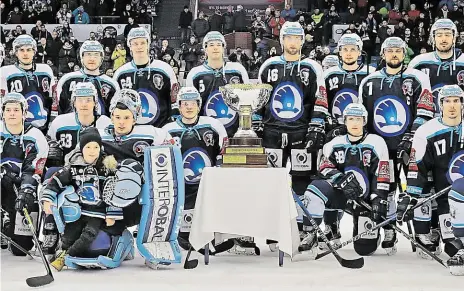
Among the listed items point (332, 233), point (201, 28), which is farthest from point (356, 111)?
point (201, 28)

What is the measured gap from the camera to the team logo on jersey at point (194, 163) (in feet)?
15.8

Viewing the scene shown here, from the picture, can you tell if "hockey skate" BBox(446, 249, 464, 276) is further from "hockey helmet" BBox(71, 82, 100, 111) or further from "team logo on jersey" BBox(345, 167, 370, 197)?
"hockey helmet" BBox(71, 82, 100, 111)

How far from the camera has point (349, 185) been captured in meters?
4.67

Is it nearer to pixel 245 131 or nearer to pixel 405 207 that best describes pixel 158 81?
pixel 245 131

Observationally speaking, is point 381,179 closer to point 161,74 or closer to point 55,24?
point 161,74

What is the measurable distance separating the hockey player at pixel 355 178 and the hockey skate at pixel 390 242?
0.12 m

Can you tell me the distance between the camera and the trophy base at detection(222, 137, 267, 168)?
4379 millimetres

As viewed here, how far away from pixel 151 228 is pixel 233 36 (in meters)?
9.30

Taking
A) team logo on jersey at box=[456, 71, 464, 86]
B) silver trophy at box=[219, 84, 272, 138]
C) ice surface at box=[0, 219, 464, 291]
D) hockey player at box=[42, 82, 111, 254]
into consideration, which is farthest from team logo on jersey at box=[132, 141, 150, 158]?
team logo on jersey at box=[456, 71, 464, 86]

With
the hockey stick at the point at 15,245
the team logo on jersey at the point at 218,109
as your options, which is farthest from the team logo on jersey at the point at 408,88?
the hockey stick at the point at 15,245

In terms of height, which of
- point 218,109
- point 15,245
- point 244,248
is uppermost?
point 218,109

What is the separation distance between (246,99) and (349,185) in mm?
856

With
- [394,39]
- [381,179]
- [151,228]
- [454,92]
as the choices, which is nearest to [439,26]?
[394,39]

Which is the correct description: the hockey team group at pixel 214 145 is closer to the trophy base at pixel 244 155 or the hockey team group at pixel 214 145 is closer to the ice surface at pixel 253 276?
the ice surface at pixel 253 276
